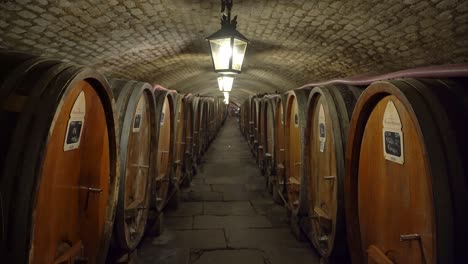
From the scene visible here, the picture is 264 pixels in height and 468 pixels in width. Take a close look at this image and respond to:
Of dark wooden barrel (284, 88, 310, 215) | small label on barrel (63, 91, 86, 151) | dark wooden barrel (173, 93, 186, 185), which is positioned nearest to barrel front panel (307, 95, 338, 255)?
dark wooden barrel (284, 88, 310, 215)

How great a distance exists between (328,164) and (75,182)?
6.53ft

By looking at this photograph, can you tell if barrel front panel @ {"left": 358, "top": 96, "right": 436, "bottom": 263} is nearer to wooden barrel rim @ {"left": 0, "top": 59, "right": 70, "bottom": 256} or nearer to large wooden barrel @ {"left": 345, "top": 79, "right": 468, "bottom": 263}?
large wooden barrel @ {"left": 345, "top": 79, "right": 468, "bottom": 263}

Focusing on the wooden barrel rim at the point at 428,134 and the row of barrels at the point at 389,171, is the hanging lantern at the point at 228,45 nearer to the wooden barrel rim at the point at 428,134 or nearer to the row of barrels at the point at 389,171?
the row of barrels at the point at 389,171

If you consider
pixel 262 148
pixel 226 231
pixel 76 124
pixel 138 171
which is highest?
pixel 76 124

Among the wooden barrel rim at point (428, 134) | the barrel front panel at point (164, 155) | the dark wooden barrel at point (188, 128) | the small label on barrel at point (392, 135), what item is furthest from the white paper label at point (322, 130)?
the dark wooden barrel at point (188, 128)

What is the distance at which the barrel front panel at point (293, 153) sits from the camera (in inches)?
159

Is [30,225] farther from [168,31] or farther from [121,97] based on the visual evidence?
[168,31]

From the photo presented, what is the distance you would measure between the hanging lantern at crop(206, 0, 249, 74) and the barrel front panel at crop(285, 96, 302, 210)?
34.5 inches

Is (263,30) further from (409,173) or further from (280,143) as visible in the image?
(409,173)

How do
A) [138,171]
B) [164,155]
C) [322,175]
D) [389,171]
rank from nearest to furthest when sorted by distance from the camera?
[389,171]
[322,175]
[138,171]
[164,155]

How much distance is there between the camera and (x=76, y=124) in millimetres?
1804

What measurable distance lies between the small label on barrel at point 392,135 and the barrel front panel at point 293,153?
6.80ft

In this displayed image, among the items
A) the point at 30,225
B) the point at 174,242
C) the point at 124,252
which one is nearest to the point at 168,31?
the point at 174,242

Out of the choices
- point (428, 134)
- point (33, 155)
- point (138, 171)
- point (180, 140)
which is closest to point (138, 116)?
point (138, 171)
